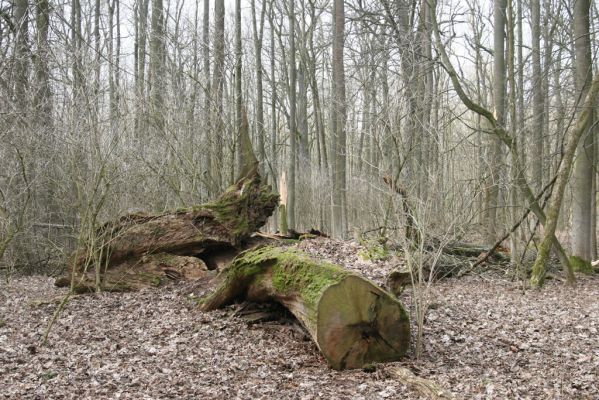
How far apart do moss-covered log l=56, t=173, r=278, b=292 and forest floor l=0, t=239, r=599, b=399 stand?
58 centimetres

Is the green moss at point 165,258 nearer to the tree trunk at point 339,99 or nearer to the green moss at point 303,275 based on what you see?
the green moss at point 303,275

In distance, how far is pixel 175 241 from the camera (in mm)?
8617

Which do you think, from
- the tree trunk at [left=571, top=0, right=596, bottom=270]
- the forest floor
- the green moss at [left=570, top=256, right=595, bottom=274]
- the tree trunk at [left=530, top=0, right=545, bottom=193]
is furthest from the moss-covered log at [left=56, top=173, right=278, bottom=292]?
the tree trunk at [left=530, top=0, right=545, bottom=193]

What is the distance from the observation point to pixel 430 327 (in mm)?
6145

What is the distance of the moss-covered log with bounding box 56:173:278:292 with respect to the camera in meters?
8.23

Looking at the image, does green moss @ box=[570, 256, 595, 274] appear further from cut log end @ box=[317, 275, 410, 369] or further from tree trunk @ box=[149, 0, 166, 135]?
tree trunk @ box=[149, 0, 166, 135]

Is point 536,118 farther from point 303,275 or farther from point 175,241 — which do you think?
point 303,275

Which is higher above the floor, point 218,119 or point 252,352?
point 218,119

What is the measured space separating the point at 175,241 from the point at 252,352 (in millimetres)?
3575

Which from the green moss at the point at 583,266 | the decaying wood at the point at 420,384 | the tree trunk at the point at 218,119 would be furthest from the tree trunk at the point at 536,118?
the decaying wood at the point at 420,384

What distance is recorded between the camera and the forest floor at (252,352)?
14.5 feet

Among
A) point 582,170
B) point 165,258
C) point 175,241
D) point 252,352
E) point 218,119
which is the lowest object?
point 252,352

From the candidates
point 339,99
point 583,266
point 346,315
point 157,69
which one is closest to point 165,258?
point 346,315

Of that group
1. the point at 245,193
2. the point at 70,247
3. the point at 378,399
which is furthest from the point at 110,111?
the point at 378,399
